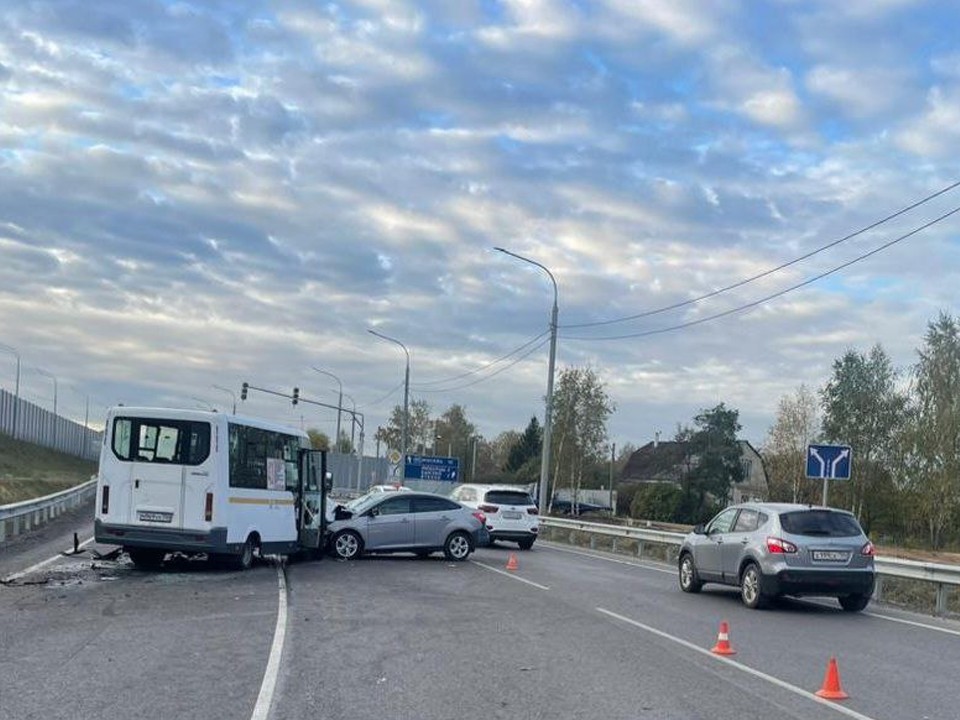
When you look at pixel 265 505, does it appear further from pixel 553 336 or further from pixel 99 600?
pixel 553 336

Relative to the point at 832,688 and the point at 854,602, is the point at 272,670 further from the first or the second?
the point at 854,602

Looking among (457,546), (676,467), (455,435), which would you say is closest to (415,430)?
(455,435)

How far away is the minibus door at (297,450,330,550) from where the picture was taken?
902 inches

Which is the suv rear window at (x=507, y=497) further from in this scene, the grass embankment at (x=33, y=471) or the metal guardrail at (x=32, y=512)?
the grass embankment at (x=33, y=471)

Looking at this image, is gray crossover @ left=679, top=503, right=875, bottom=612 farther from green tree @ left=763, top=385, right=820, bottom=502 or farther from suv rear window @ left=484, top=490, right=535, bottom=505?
green tree @ left=763, top=385, right=820, bottom=502

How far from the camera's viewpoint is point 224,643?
456 inches

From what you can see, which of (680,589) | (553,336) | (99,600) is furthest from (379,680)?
(553,336)

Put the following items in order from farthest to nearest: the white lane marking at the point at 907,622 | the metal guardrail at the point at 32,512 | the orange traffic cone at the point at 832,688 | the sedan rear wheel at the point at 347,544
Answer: the metal guardrail at the point at 32,512 → the sedan rear wheel at the point at 347,544 → the white lane marking at the point at 907,622 → the orange traffic cone at the point at 832,688

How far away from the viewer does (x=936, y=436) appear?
2559 inches

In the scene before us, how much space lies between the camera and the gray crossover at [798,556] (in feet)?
54.3

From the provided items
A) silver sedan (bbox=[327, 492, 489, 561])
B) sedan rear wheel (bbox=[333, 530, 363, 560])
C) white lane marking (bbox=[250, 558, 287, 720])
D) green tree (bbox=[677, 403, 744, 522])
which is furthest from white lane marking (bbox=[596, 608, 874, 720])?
green tree (bbox=[677, 403, 744, 522])

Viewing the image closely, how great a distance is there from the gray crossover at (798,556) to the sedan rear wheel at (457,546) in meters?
7.65

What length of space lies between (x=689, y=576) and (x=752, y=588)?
2.44m

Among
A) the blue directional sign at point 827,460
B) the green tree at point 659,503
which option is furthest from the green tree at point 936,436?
the blue directional sign at point 827,460
